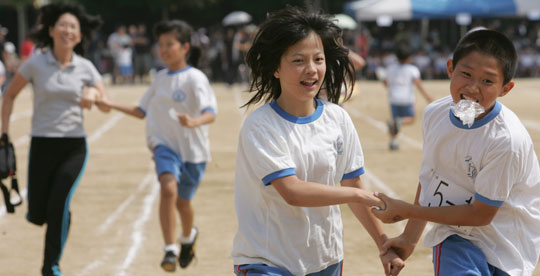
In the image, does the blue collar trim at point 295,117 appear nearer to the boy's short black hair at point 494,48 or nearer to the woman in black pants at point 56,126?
the boy's short black hair at point 494,48

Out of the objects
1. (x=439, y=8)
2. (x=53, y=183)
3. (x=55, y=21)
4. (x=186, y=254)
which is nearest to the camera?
(x=53, y=183)

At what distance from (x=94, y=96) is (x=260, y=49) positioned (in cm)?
296

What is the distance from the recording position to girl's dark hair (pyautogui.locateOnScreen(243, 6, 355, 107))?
3574mm

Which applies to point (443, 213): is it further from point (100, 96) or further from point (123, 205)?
point (123, 205)

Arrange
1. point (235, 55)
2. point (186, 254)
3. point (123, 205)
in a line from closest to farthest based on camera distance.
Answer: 1. point (186, 254)
2. point (123, 205)
3. point (235, 55)

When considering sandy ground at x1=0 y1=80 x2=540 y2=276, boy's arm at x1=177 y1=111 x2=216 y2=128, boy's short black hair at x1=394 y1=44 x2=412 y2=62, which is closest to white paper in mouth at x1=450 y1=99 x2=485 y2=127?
sandy ground at x1=0 y1=80 x2=540 y2=276

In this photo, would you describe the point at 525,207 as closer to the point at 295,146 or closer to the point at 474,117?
the point at 474,117

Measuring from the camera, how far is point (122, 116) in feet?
67.3

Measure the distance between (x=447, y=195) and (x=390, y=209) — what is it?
32 cm

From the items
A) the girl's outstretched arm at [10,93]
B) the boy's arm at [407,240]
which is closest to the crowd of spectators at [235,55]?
the girl's outstretched arm at [10,93]

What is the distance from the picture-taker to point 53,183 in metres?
6.25

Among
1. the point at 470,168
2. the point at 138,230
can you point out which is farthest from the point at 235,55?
the point at 470,168

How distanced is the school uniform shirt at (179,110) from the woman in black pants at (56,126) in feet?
1.90

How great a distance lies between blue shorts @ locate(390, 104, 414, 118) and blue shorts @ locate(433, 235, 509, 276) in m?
10.4
